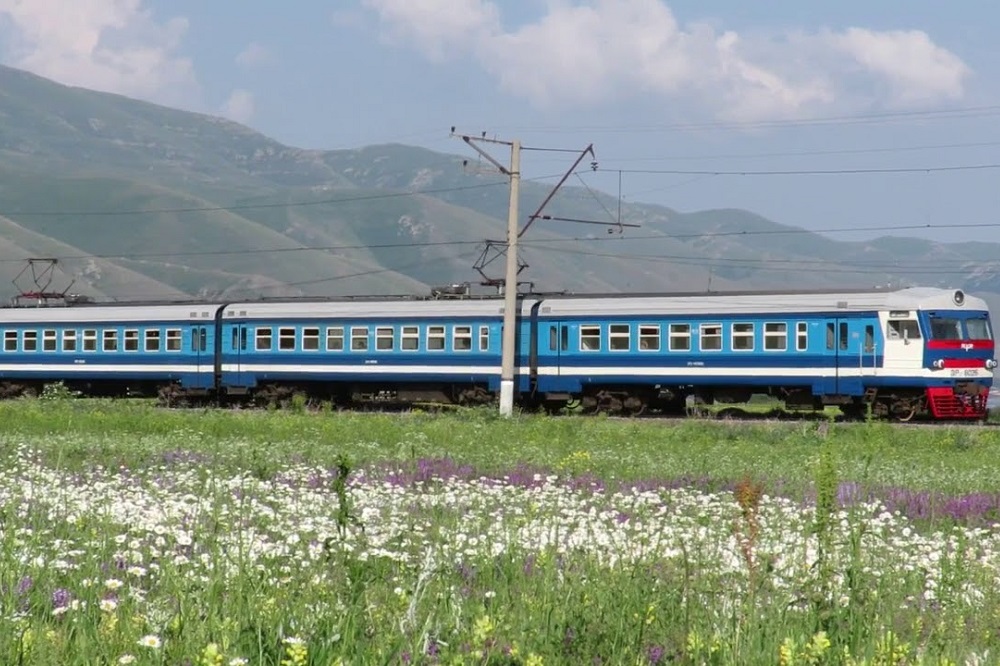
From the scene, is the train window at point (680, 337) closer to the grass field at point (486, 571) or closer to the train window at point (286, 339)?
the train window at point (286, 339)

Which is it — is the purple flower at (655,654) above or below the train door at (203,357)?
below

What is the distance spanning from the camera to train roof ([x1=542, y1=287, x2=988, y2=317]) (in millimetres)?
35344

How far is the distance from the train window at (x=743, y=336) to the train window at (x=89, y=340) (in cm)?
2178

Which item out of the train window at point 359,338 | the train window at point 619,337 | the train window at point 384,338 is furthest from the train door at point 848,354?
the train window at point 359,338

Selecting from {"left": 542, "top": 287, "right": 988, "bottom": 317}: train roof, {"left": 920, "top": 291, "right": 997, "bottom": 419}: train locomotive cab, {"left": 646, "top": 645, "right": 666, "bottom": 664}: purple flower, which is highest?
{"left": 542, "top": 287, "right": 988, "bottom": 317}: train roof

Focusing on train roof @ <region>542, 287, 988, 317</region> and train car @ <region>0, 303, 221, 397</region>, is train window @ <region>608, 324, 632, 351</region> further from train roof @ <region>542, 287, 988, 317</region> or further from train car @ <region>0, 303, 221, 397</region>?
train car @ <region>0, 303, 221, 397</region>

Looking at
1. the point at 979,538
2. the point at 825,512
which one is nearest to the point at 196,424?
the point at 979,538

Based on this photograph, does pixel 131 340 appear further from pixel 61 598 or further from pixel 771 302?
pixel 61 598

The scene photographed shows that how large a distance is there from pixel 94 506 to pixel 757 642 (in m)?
6.05

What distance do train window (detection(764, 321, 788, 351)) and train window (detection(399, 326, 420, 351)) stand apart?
10039 mm

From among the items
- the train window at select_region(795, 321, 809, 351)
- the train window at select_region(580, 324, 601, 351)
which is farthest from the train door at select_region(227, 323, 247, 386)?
the train window at select_region(795, 321, 809, 351)

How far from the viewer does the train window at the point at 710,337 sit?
121 feet

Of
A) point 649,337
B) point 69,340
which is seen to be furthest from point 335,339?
point 69,340

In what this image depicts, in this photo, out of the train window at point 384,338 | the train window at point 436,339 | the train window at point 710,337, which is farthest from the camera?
the train window at point 384,338
